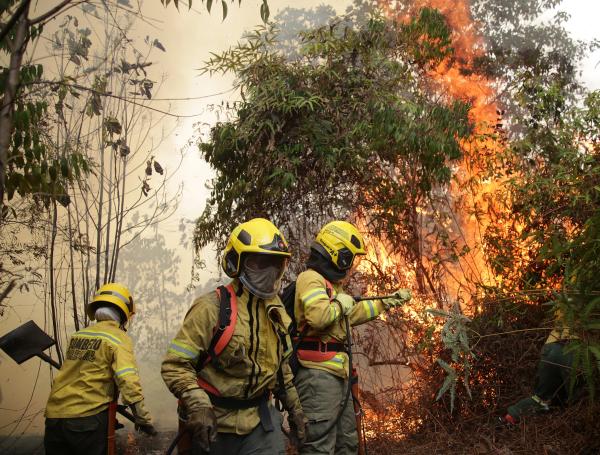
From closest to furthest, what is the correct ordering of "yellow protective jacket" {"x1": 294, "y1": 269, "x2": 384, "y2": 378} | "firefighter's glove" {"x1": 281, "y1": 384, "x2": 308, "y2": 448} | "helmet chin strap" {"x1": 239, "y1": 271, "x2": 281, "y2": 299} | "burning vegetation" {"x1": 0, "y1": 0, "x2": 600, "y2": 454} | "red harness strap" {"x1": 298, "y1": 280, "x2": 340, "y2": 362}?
"helmet chin strap" {"x1": 239, "y1": 271, "x2": 281, "y2": 299}, "firefighter's glove" {"x1": 281, "y1": 384, "x2": 308, "y2": 448}, "yellow protective jacket" {"x1": 294, "y1": 269, "x2": 384, "y2": 378}, "red harness strap" {"x1": 298, "y1": 280, "x2": 340, "y2": 362}, "burning vegetation" {"x1": 0, "y1": 0, "x2": 600, "y2": 454}

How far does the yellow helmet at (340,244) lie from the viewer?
4.68 meters

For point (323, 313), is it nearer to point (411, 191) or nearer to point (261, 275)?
point (261, 275)

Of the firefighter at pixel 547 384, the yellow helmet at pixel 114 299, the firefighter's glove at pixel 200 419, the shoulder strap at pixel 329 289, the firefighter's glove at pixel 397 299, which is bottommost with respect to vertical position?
the firefighter at pixel 547 384

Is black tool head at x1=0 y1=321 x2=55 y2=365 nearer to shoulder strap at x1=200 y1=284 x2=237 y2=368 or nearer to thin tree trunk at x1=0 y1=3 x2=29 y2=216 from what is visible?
shoulder strap at x1=200 y1=284 x2=237 y2=368

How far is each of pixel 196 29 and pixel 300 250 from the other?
7026mm

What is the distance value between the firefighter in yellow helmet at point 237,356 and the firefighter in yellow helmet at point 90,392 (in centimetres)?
117

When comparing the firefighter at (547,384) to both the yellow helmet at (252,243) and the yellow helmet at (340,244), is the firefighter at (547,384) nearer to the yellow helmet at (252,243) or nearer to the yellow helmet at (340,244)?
the yellow helmet at (340,244)

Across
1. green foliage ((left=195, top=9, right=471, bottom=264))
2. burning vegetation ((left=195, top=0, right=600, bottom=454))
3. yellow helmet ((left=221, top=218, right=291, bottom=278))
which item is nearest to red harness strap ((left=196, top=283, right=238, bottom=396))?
yellow helmet ((left=221, top=218, right=291, bottom=278))

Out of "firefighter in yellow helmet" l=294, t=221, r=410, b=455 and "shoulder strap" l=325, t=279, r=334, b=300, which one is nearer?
"firefighter in yellow helmet" l=294, t=221, r=410, b=455

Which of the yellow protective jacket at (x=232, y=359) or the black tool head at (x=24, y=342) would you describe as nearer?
the yellow protective jacket at (x=232, y=359)

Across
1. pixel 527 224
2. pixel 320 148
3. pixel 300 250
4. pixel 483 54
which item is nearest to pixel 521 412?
pixel 527 224

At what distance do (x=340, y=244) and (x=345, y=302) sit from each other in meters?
0.49

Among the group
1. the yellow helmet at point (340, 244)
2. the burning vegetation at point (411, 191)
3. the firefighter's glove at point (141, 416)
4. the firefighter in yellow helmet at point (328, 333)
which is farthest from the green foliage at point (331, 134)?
the firefighter's glove at point (141, 416)

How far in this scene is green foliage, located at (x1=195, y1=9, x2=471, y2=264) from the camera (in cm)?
695
